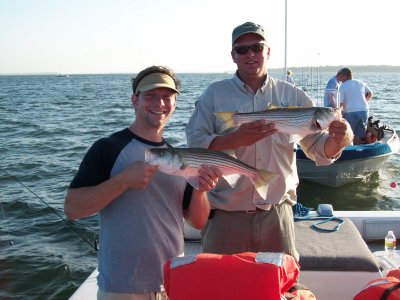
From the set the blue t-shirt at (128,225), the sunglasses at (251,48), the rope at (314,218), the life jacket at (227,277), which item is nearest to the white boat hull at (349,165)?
the rope at (314,218)

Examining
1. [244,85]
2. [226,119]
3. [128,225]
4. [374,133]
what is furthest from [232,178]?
[374,133]

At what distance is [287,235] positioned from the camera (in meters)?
3.79

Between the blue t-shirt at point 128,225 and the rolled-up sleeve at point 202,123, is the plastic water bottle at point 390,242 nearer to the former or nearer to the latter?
the rolled-up sleeve at point 202,123

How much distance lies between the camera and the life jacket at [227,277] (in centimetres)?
246

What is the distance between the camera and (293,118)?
144 inches

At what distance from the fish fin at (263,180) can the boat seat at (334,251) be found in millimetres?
1406

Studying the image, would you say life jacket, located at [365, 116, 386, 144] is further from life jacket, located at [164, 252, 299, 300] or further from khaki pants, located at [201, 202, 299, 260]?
life jacket, located at [164, 252, 299, 300]

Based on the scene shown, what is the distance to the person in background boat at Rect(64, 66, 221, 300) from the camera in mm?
2715

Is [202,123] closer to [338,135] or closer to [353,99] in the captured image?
[338,135]

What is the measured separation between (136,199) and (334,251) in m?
2.56

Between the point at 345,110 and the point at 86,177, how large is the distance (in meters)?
10.1

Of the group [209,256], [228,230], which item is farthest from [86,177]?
[228,230]

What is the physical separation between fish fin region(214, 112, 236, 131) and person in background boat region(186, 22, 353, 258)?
5 cm

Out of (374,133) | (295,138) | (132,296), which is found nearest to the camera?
(132,296)
